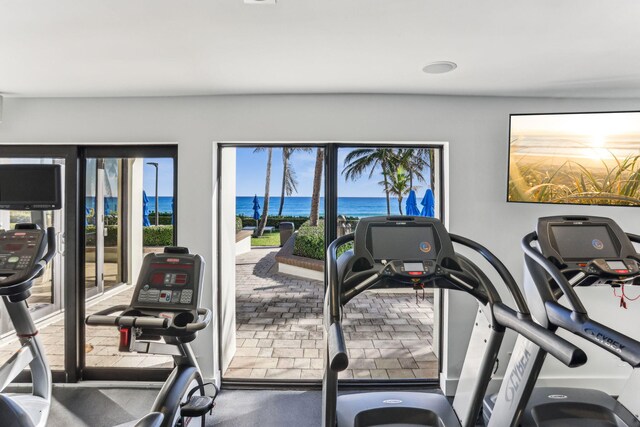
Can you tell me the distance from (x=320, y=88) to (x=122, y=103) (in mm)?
1664

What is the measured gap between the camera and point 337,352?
3.95 feet

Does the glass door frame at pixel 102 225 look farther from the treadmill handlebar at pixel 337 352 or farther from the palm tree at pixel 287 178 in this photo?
the treadmill handlebar at pixel 337 352

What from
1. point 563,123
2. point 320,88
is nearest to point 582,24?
point 563,123

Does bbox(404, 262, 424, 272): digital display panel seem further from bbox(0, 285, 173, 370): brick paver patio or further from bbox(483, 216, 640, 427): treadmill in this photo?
bbox(0, 285, 173, 370): brick paver patio

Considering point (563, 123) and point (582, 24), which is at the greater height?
point (582, 24)

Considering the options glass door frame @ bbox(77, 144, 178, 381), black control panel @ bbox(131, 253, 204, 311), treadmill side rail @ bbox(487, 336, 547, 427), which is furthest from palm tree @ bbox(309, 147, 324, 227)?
treadmill side rail @ bbox(487, 336, 547, 427)

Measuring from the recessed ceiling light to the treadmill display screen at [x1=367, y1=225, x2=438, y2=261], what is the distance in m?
1.16

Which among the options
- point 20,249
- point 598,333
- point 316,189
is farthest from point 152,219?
point 598,333

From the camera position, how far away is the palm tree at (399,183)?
325 cm

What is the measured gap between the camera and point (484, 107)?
9.50ft

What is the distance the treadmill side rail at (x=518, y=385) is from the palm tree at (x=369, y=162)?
173 centimetres

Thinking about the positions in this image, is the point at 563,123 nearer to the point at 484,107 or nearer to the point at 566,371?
the point at 484,107

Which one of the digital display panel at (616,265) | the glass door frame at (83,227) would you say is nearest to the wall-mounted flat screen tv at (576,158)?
the digital display panel at (616,265)

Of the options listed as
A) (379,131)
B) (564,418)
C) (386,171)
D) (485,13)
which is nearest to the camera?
(485,13)
